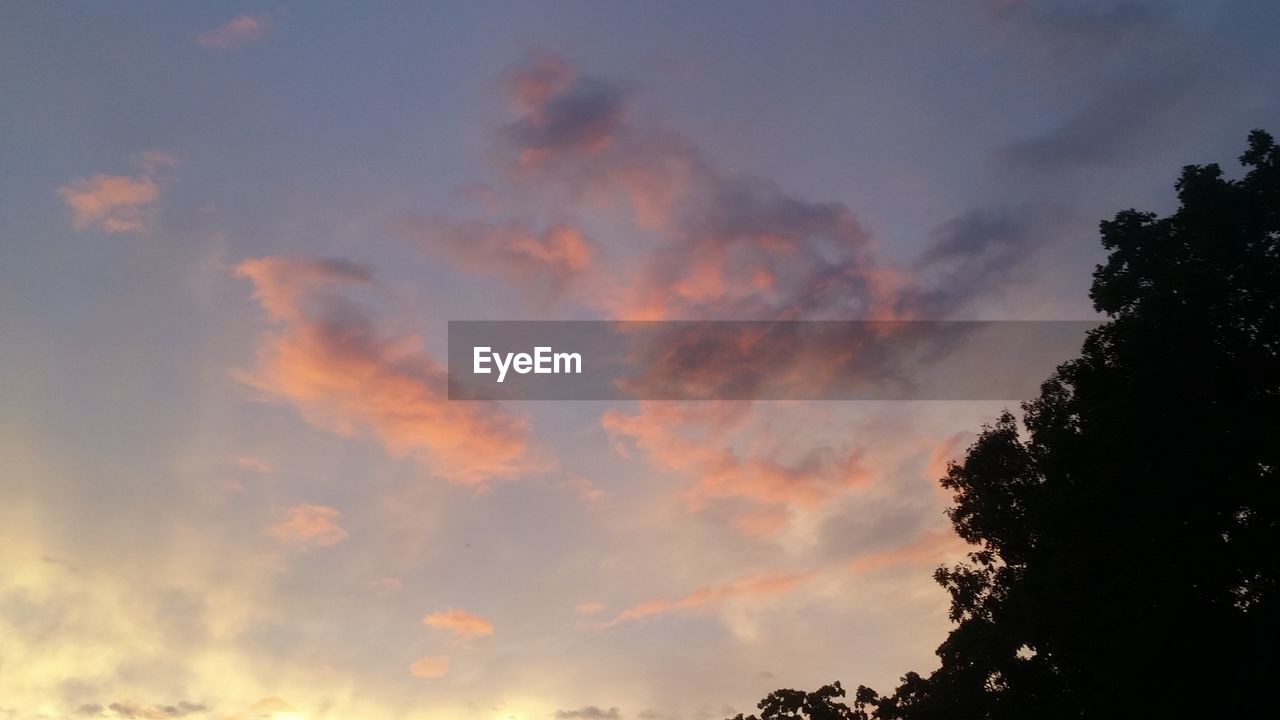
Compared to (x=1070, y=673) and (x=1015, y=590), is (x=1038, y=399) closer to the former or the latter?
(x=1015, y=590)

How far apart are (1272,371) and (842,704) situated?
3589 cm

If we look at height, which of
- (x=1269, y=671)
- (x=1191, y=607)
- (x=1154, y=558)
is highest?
(x=1154, y=558)

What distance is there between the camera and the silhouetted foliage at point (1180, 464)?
20.1m

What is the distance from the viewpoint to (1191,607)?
20.3 meters

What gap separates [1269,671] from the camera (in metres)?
18.3

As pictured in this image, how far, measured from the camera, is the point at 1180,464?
69.5 feet

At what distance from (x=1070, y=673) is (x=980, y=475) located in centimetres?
740

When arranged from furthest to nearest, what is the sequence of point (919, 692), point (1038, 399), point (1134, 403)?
point (919, 692)
point (1038, 399)
point (1134, 403)

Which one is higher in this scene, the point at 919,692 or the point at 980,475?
the point at 980,475

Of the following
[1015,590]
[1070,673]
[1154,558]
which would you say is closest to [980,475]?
[1015,590]

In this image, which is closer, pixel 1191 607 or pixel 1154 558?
pixel 1191 607

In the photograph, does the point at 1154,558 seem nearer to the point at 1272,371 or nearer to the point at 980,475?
the point at 1272,371

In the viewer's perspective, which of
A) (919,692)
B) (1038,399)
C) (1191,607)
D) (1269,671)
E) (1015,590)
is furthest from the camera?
(919,692)

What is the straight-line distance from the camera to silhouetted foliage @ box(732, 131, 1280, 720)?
66.0 feet
